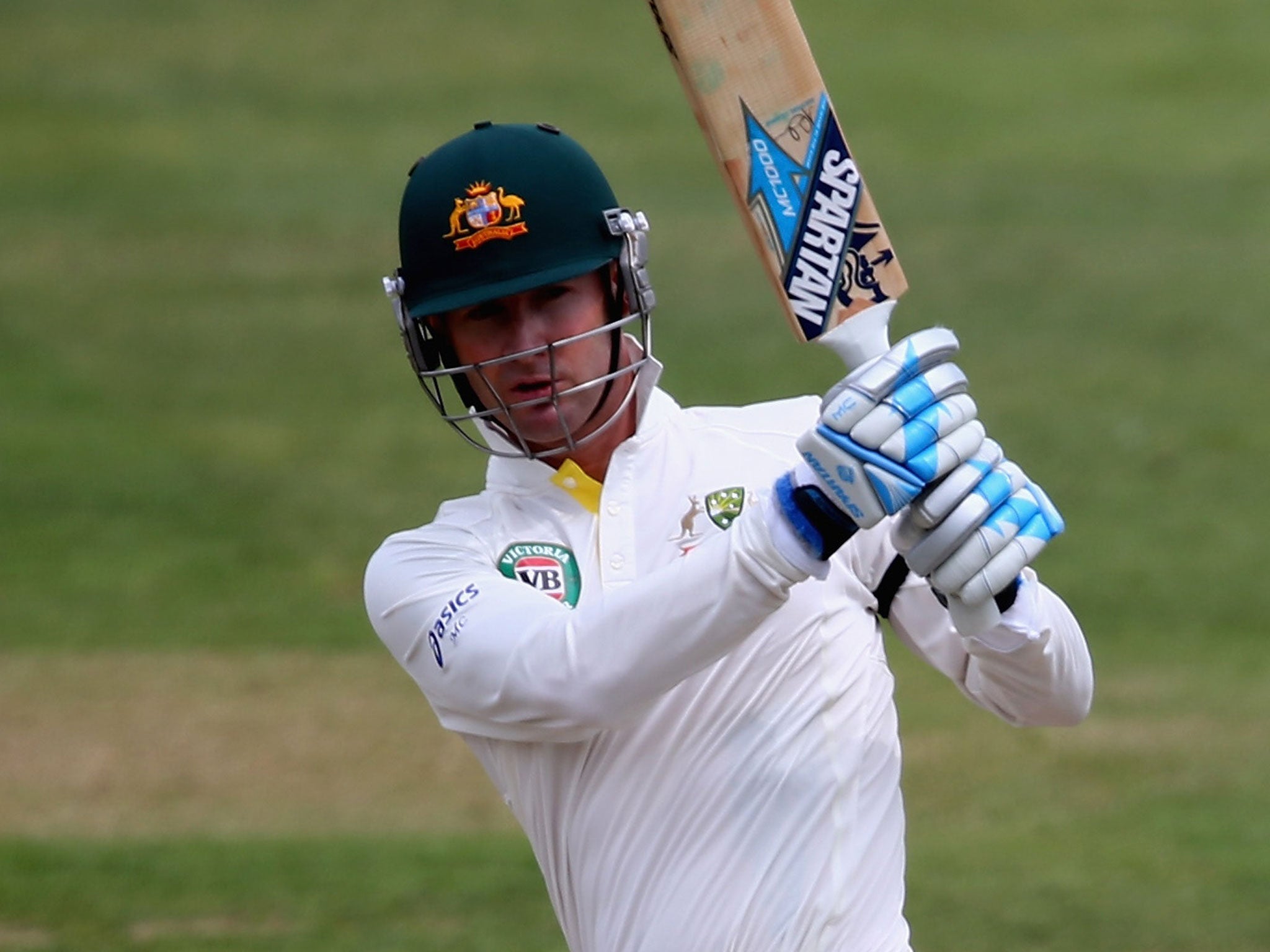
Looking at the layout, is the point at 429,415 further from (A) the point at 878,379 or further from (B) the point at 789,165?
(A) the point at 878,379

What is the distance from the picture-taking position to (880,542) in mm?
3143

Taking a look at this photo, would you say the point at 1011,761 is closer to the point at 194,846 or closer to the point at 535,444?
the point at 194,846

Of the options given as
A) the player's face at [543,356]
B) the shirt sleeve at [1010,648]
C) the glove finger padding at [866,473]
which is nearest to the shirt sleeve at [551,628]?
the glove finger padding at [866,473]

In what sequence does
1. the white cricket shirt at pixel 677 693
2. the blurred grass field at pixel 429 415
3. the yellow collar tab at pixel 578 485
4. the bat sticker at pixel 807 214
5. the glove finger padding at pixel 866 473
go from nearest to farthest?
1. the glove finger padding at pixel 866 473
2. the white cricket shirt at pixel 677 693
3. the bat sticker at pixel 807 214
4. the yellow collar tab at pixel 578 485
5. the blurred grass field at pixel 429 415

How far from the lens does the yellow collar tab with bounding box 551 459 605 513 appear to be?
313 cm

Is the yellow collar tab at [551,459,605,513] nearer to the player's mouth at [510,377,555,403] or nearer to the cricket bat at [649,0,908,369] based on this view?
the player's mouth at [510,377,555,403]

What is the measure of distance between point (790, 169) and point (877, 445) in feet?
1.89

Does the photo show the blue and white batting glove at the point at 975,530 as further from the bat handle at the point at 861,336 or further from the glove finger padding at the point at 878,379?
the bat handle at the point at 861,336

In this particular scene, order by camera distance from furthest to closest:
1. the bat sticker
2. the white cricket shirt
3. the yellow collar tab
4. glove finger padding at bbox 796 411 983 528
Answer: the yellow collar tab → the bat sticker → the white cricket shirt → glove finger padding at bbox 796 411 983 528

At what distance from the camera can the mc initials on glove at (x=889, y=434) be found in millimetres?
2609

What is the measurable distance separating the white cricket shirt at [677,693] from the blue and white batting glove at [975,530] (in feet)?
0.63

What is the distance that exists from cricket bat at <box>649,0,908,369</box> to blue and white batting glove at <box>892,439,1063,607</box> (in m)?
0.38

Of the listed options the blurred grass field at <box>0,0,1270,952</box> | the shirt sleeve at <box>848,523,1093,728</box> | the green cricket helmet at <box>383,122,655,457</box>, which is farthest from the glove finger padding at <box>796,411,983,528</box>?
the blurred grass field at <box>0,0,1270,952</box>

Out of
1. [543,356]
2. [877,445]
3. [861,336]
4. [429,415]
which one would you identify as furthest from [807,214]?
[429,415]
